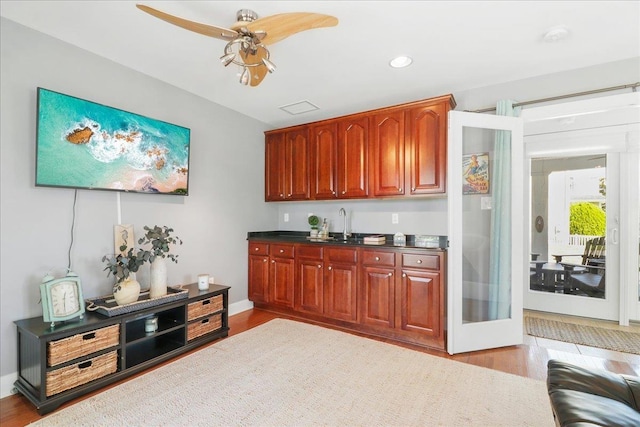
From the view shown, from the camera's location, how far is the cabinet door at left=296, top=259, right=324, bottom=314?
11.4ft

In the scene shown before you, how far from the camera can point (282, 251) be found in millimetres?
3783

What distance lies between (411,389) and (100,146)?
312 centimetres

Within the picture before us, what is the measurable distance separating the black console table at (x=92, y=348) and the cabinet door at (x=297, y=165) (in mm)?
1803

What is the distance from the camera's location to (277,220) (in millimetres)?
4676

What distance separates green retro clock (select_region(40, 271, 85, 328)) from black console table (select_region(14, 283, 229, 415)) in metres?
0.07

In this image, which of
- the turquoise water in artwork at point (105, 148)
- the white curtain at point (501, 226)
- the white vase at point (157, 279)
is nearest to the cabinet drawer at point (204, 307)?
the white vase at point (157, 279)

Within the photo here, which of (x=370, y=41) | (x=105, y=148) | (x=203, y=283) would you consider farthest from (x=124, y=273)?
(x=370, y=41)

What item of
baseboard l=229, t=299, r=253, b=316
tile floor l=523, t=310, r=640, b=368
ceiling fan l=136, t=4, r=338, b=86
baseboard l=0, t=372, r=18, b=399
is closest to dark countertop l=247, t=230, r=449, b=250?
baseboard l=229, t=299, r=253, b=316

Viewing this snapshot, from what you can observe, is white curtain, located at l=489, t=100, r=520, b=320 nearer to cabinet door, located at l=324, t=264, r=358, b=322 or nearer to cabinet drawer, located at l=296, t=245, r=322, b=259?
cabinet door, located at l=324, t=264, r=358, b=322

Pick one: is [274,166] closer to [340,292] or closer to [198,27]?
[340,292]

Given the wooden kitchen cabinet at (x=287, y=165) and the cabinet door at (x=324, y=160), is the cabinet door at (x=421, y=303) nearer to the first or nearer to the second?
the cabinet door at (x=324, y=160)

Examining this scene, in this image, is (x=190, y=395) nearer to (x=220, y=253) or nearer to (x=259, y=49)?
(x=220, y=253)

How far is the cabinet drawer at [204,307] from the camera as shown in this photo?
285 centimetres

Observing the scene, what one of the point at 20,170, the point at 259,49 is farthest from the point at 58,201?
the point at 259,49
